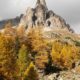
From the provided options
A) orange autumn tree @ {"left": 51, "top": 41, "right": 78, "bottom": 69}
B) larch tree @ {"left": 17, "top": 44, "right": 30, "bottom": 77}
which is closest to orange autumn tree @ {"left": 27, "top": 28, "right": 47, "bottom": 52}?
orange autumn tree @ {"left": 51, "top": 41, "right": 78, "bottom": 69}

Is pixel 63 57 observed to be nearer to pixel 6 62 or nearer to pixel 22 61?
pixel 22 61

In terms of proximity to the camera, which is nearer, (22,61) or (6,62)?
(6,62)

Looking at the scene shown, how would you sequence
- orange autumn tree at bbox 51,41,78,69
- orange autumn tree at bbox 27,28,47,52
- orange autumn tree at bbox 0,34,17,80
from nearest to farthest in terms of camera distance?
orange autumn tree at bbox 0,34,17,80 → orange autumn tree at bbox 27,28,47,52 → orange autumn tree at bbox 51,41,78,69

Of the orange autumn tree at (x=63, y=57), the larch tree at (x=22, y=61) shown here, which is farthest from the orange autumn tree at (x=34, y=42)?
the larch tree at (x=22, y=61)

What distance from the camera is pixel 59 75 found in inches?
2997

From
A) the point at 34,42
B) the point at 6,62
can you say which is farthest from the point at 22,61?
the point at 34,42

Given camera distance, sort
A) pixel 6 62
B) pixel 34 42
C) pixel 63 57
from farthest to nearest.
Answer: pixel 63 57 → pixel 34 42 → pixel 6 62

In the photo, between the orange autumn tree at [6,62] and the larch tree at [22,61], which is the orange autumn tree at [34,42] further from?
the orange autumn tree at [6,62]

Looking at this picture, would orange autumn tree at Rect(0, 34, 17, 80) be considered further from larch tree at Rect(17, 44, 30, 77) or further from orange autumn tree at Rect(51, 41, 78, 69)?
orange autumn tree at Rect(51, 41, 78, 69)

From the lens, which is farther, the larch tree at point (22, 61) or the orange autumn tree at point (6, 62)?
the larch tree at point (22, 61)

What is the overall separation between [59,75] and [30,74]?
6155 mm

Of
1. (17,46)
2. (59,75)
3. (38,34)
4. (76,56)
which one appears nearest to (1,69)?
(59,75)

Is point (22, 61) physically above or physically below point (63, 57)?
below

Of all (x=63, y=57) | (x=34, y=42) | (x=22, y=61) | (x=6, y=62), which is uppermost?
(x=34, y=42)
